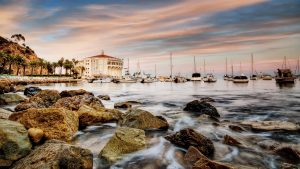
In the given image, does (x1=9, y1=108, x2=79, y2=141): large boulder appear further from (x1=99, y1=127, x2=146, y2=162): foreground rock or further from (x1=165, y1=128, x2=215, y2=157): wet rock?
(x1=165, y1=128, x2=215, y2=157): wet rock

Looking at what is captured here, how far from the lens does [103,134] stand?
34.6ft

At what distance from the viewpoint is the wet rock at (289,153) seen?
737 cm

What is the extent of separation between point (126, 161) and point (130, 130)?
140cm

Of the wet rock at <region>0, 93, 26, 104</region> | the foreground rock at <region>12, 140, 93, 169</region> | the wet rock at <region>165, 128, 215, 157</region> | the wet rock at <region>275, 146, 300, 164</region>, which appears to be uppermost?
the wet rock at <region>0, 93, 26, 104</region>

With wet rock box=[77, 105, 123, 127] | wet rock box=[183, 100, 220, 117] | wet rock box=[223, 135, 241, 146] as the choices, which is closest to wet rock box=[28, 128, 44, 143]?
wet rock box=[77, 105, 123, 127]

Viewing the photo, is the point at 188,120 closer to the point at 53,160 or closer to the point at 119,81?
the point at 53,160

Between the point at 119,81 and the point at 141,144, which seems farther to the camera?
the point at 119,81

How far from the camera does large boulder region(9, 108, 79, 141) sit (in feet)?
28.2

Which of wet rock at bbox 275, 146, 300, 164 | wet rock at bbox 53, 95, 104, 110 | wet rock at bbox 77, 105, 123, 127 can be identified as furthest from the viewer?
wet rock at bbox 53, 95, 104, 110

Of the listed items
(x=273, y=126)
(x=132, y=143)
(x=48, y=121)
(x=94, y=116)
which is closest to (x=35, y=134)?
(x=48, y=121)

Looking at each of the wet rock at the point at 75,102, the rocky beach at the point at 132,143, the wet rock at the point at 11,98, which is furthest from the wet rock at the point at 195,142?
the wet rock at the point at 11,98

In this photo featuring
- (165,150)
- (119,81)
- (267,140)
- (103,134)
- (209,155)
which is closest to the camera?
(209,155)

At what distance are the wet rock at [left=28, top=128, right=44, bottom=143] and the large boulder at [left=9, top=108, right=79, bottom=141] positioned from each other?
0.29 metres

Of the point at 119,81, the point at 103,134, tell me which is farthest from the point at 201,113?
the point at 119,81
